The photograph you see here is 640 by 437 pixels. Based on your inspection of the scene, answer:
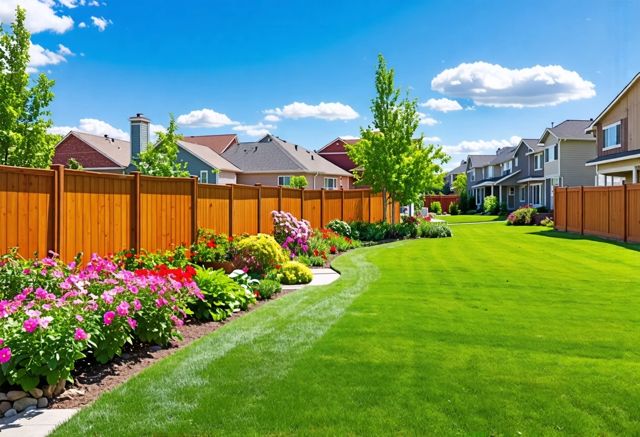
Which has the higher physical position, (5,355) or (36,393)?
(5,355)

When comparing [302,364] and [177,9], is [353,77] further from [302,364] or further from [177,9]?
[302,364]

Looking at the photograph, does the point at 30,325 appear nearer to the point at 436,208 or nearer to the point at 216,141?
the point at 216,141

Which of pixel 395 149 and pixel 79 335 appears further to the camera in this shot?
pixel 395 149

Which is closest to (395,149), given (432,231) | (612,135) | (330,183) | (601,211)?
(432,231)

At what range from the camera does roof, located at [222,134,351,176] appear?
147 ft

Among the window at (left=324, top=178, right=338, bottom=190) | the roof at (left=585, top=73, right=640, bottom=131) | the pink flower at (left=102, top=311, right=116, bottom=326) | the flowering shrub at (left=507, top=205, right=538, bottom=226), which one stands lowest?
the pink flower at (left=102, top=311, right=116, bottom=326)

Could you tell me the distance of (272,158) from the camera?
45.8 meters

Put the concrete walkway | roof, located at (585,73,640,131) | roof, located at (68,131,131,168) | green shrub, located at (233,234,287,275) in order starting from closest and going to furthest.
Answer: the concrete walkway → green shrub, located at (233,234,287,275) → roof, located at (585,73,640,131) → roof, located at (68,131,131,168)

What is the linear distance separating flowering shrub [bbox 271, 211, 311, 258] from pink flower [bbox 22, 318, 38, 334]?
32.6 feet

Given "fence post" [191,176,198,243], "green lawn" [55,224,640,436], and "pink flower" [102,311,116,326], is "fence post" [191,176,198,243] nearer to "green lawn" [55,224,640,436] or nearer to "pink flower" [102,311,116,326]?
"green lawn" [55,224,640,436]

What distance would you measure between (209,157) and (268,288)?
114 ft

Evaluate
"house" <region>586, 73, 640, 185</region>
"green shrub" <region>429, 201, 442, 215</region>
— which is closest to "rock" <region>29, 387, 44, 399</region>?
"house" <region>586, 73, 640, 185</region>

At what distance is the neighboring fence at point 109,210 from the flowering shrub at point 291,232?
18.6 inches

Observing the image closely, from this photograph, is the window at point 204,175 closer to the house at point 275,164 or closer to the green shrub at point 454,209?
the house at point 275,164
